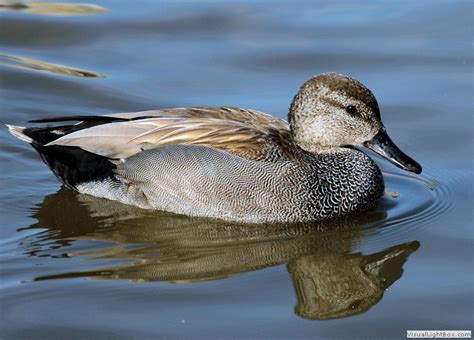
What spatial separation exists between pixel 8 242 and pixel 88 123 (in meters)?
1.40

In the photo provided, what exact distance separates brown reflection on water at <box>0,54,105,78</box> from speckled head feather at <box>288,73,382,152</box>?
3.32 m

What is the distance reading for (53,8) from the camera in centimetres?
1352

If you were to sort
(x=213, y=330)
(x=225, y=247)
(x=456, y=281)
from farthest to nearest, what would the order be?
(x=225, y=247)
(x=456, y=281)
(x=213, y=330)

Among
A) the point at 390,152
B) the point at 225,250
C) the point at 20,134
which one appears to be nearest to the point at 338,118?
the point at 390,152

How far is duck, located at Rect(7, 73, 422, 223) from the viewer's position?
350 inches

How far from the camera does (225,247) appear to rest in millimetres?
8531

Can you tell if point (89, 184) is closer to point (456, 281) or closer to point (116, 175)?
point (116, 175)

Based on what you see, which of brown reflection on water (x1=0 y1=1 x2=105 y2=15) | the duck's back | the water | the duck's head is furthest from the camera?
brown reflection on water (x1=0 y1=1 x2=105 y2=15)

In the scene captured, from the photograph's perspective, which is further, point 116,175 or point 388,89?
point 388,89

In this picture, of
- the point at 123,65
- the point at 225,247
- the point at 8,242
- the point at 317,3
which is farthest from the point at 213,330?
the point at 317,3

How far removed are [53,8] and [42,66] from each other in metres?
1.68

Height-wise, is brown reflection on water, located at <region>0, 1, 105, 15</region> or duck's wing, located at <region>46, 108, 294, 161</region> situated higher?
brown reflection on water, located at <region>0, 1, 105, 15</region>

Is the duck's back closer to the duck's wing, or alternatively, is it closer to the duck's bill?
the duck's wing

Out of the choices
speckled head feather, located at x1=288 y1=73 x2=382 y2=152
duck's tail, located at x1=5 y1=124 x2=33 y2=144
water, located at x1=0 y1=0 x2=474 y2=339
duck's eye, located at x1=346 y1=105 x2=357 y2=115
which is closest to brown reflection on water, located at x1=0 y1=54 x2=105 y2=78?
water, located at x1=0 y1=0 x2=474 y2=339
